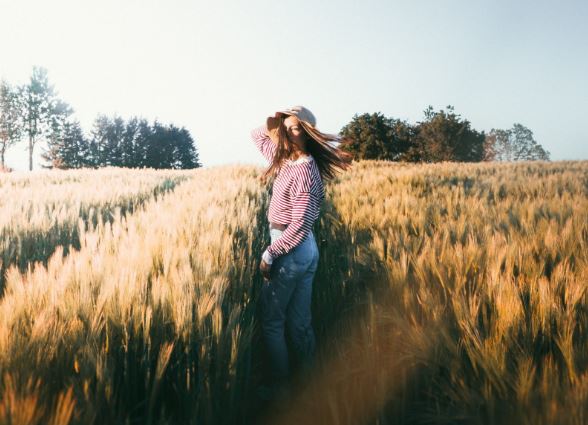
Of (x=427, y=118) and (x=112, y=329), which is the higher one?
(x=427, y=118)

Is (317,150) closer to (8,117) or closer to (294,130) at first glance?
(294,130)

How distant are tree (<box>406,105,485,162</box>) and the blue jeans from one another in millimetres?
54084

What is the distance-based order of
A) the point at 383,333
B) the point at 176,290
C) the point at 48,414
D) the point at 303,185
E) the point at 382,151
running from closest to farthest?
the point at 48,414 → the point at 176,290 → the point at 383,333 → the point at 303,185 → the point at 382,151

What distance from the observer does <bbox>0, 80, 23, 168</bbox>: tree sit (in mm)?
40938

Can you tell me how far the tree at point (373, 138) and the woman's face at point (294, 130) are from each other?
46787 mm

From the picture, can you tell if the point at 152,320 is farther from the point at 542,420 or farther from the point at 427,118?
the point at 427,118

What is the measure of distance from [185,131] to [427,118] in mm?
41771

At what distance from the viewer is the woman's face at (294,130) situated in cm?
227

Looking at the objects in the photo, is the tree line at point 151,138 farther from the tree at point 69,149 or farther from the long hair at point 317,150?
the long hair at point 317,150

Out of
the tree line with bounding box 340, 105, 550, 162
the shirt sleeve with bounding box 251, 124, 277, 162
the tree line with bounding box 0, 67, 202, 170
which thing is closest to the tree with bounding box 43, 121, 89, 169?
the tree line with bounding box 0, 67, 202, 170

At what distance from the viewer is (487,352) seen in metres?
1.15

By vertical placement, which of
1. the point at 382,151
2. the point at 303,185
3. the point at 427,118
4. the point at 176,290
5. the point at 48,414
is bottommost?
the point at 48,414

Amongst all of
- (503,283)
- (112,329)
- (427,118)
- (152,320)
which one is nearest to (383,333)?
(503,283)

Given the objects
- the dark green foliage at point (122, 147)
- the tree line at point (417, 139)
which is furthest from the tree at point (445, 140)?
the dark green foliage at point (122, 147)
